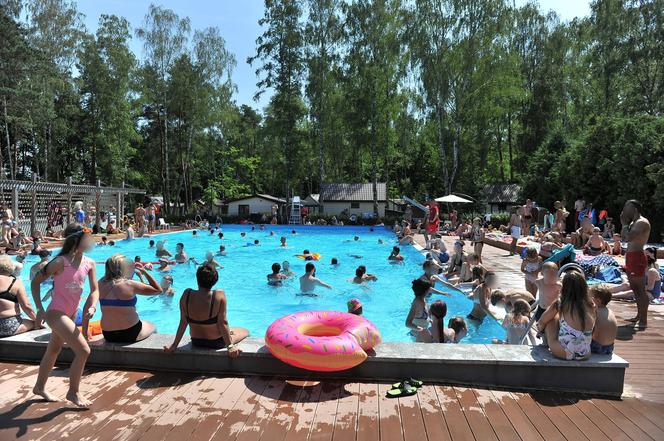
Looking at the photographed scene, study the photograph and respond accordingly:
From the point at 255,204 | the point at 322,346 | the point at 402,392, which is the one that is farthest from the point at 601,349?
the point at 255,204

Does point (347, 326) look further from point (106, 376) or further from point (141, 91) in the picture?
point (141, 91)

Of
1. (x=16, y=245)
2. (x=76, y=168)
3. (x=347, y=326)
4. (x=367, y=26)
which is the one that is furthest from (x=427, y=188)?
(x=347, y=326)

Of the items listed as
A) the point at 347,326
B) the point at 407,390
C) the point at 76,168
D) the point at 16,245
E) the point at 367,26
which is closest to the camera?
the point at 407,390

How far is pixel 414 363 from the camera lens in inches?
150

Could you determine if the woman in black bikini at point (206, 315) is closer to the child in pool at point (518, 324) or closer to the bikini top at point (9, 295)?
the bikini top at point (9, 295)

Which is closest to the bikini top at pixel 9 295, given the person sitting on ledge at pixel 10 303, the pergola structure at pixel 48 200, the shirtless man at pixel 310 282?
the person sitting on ledge at pixel 10 303

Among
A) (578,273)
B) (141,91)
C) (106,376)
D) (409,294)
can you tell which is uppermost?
(141,91)

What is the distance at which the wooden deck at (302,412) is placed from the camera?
9.74 feet

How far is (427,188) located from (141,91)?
26952mm

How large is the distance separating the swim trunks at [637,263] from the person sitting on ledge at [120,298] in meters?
5.56

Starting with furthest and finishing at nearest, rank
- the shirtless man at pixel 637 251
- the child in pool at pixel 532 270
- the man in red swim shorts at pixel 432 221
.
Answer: the man in red swim shorts at pixel 432 221
the child in pool at pixel 532 270
the shirtless man at pixel 637 251

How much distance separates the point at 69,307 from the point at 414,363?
2850 millimetres

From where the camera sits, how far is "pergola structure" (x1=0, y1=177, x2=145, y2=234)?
1658 cm

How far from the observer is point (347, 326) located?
13.9 feet
